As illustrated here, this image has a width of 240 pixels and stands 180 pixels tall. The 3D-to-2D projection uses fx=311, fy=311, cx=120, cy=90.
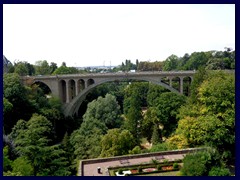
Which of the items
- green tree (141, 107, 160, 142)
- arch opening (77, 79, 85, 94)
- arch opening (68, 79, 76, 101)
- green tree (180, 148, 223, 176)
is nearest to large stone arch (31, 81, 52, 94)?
arch opening (68, 79, 76, 101)

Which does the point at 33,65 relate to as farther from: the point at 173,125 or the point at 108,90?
the point at 173,125

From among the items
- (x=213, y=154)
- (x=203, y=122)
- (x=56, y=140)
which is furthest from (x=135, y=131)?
(x=213, y=154)

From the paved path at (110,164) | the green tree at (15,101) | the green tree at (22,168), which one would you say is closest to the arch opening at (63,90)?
the green tree at (15,101)

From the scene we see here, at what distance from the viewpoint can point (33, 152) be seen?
1588 cm

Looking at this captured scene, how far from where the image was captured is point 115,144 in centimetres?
1725

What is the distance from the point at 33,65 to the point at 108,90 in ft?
41.1

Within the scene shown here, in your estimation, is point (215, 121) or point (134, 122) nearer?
point (215, 121)

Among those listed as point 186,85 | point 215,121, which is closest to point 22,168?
point 215,121

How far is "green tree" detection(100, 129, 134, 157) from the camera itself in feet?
55.9

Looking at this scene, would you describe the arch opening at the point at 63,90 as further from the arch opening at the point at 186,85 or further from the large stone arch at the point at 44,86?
the arch opening at the point at 186,85

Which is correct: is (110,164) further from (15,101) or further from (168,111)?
(15,101)

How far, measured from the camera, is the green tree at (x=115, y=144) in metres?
17.0

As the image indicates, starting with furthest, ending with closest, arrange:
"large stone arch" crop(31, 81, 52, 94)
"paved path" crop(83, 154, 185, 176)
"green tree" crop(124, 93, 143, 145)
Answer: "large stone arch" crop(31, 81, 52, 94), "green tree" crop(124, 93, 143, 145), "paved path" crop(83, 154, 185, 176)

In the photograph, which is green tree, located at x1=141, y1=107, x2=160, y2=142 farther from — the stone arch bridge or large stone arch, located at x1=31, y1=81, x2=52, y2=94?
large stone arch, located at x1=31, y1=81, x2=52, y2=94
